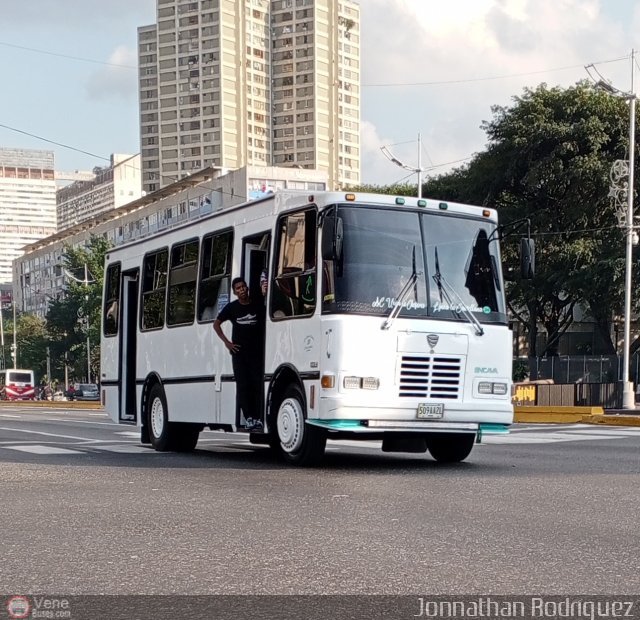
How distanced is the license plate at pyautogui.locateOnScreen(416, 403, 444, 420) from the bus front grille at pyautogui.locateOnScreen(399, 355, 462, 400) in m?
0.10

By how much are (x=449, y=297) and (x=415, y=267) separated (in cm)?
53

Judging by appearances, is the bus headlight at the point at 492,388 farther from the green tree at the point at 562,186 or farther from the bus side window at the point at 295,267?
the green tree at the point at 562,186

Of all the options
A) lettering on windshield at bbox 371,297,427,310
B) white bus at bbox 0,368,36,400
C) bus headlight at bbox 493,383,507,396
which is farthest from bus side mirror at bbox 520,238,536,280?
white bus at bbox 0,368,36,400

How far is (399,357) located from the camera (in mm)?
12086

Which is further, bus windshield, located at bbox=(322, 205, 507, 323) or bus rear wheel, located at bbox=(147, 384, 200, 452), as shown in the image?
bus rear wheel, located at bbox=(147, 384, 200, 452)

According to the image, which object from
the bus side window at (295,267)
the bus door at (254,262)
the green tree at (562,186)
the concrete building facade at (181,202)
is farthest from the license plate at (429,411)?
the concrete building facade at (181,202)

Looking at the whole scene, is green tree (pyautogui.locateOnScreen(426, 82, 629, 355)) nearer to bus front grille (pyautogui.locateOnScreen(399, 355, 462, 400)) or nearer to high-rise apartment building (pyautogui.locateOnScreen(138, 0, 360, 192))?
bus front grille (pyautogui.locateOnScreen(399, 355, 462, 400))

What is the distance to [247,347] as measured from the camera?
13.6 metres

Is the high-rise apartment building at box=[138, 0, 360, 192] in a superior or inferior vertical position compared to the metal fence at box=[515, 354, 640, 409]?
superior

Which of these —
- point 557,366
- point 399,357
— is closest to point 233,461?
point 399,357

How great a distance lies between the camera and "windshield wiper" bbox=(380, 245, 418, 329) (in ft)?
39.4

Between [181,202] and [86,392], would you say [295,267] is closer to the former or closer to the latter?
[86,392]

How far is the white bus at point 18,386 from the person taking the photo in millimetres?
82562

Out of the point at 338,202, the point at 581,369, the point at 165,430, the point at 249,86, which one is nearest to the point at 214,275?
the point at 165,430
